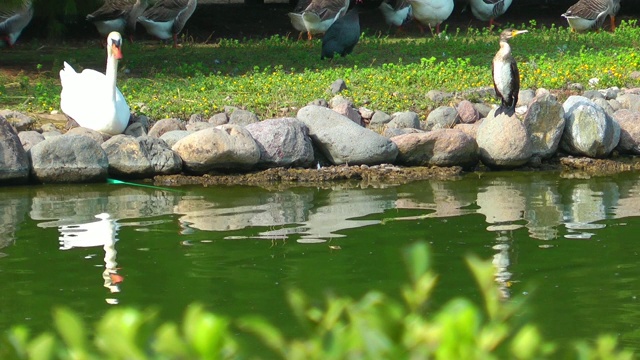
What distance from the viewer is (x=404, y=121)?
38.4ft

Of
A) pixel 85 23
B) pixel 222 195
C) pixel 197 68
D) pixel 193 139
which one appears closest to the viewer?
pixel 222 195

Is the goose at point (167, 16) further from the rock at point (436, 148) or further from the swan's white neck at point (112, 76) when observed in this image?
the rock at point (436, 148)

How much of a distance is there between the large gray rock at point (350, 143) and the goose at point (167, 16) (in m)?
6.41

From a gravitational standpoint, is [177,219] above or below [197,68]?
below

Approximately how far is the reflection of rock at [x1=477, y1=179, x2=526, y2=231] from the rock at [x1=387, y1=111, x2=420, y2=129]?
1459 millimetres

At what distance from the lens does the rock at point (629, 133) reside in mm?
11594

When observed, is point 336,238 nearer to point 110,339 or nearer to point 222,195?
point 222,195

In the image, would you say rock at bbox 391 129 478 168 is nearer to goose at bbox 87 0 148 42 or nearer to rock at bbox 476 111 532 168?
rock at bbox 476 111 532 168

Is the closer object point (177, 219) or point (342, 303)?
point (342, 303)

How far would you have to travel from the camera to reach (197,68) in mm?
14727

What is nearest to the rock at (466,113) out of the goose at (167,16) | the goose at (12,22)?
the goose at (167,16)

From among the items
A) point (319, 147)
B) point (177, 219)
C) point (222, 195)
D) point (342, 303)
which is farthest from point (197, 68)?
point (342, 303)

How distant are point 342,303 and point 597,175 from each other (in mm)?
9146

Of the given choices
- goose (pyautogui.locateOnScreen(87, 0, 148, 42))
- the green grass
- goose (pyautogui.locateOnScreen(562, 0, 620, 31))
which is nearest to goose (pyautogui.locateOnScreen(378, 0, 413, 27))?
the green grass
